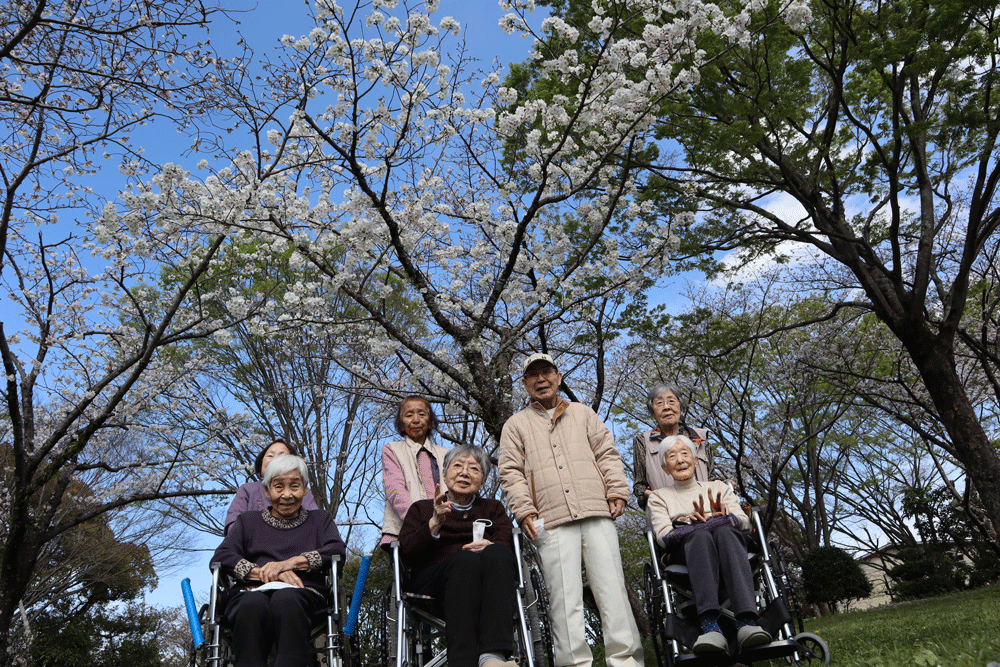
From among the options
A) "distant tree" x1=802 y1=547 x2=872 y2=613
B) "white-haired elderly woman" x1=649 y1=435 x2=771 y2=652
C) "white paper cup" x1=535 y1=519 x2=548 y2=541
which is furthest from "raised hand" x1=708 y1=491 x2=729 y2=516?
"distant tree" x1=802 y1=547 x2=872 y2=613

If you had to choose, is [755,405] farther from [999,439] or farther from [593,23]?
[593,23]

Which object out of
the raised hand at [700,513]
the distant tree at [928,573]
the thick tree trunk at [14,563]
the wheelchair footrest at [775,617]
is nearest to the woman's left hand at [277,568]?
the raised hand at [700,513]

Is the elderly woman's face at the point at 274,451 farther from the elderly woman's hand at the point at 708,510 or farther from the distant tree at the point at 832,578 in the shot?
the distant tree at the point at 832,578

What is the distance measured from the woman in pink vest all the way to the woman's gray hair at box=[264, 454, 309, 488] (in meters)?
0.45

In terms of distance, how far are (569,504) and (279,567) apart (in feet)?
4.45

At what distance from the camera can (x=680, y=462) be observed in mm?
3527

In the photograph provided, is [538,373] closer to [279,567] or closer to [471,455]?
[471,455]

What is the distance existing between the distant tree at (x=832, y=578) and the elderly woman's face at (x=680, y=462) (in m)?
9.67

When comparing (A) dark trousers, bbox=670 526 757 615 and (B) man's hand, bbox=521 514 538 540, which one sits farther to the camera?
(B) man's hand, bbox=521 514 538 540

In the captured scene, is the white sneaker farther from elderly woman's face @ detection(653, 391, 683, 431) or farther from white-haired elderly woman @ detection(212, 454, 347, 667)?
white-haired elderly woman @ detection(212, 454, 347, 667)

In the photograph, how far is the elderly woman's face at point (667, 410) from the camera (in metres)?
3.96

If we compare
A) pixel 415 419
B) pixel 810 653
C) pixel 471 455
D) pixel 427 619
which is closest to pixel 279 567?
pixel 427 619

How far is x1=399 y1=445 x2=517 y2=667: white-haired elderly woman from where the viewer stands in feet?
8.41

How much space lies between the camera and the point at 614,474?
338 cm
